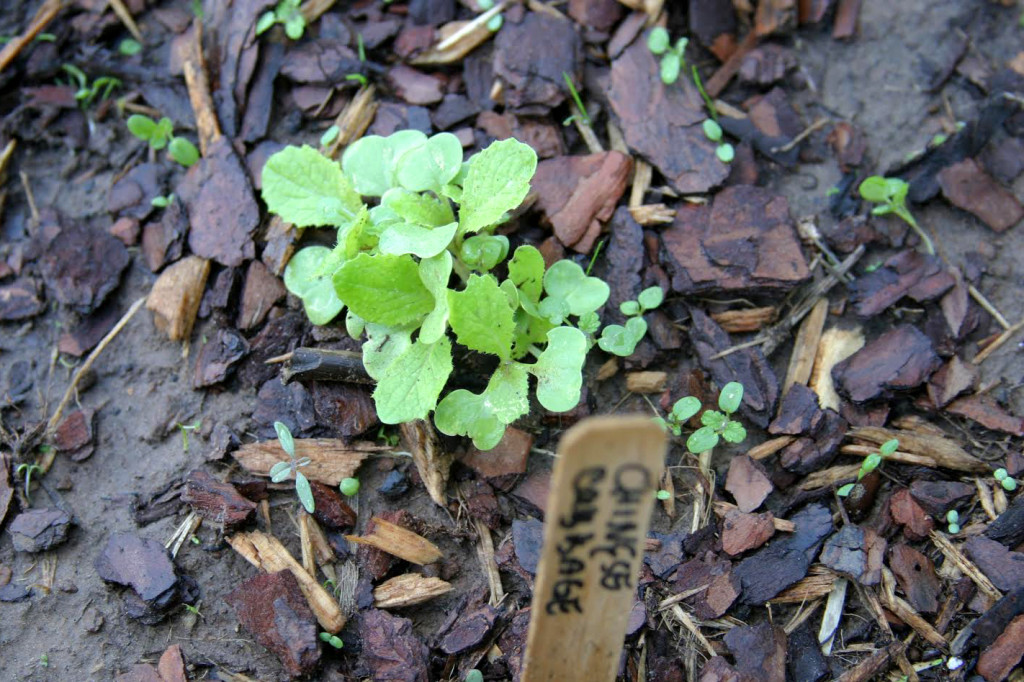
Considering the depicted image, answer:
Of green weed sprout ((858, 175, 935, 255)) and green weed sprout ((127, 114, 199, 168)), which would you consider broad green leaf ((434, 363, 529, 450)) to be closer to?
green weed sprout ((858, 175, 935, 255))

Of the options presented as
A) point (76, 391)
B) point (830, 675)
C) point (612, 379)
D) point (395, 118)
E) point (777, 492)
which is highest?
point (395, 118)

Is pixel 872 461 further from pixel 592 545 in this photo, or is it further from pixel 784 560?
pixel 592 545

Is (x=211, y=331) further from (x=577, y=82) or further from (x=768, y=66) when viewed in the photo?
(x=768, y=66)

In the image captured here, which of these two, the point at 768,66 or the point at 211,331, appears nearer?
the point at 211,331

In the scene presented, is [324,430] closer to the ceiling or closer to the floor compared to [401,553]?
closer to the ceiling

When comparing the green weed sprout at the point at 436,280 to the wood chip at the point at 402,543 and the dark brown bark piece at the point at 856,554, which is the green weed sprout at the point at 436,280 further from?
the dark brown bark piece at the point at 856,554

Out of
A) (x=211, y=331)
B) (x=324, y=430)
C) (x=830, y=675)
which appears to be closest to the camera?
(x=830, y=675)

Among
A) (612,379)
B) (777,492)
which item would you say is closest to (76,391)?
(612,379)

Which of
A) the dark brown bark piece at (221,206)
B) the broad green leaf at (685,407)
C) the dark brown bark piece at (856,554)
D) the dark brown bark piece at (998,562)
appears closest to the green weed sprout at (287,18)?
the dark brown bark piece at (221,206)
